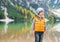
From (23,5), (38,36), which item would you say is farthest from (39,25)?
(23,5)

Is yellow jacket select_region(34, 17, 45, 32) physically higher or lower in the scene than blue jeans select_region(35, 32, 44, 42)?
higher

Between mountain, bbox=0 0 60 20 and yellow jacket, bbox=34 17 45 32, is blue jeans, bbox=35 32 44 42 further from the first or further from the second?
mountain, bbox=0 0 60 20

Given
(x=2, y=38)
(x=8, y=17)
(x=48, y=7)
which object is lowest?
(x=2, y=38)

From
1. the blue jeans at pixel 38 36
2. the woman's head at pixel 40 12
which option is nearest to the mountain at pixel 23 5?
the woman's head at pixel 40 12

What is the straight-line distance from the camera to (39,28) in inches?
62.7

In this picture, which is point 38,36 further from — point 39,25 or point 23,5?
point 23,5

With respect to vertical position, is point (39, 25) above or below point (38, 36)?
above

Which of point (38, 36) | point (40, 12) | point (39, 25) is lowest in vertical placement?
point (38, 36)

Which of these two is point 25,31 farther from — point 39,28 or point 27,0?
point 27,0

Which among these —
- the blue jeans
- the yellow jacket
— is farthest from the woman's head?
the blue jeans

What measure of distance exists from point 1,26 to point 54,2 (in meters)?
0.62

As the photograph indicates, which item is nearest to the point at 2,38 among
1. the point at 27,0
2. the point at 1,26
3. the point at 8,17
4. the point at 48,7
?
the point at 1,26

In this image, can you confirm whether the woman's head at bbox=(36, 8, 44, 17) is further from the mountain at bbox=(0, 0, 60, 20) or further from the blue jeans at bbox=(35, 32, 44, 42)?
the blue jeans at bbox=(35, 32, 44, 42)

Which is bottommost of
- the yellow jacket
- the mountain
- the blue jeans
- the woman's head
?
the blue jeans
